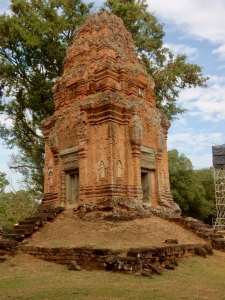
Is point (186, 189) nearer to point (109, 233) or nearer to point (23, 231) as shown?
point (109, 233)

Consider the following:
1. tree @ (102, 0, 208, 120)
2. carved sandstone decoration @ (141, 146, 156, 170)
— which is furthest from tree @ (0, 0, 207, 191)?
carved sandstone decoration @ (141, 146, 156, 170)

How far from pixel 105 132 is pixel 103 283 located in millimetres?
6244

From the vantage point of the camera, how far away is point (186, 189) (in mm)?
26797

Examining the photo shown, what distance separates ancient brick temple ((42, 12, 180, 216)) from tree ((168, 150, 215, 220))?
13.4m

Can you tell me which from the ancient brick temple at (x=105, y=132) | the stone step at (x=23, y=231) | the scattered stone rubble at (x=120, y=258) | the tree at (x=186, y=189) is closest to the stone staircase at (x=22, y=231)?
the stone step at (x=23, y=231)

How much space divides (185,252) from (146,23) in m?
15.4

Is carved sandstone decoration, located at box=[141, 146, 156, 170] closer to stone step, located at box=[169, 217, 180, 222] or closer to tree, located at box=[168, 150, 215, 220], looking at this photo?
stone step, located at box=[169, 217, 180, 222]

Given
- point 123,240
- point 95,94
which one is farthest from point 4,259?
point 95,94

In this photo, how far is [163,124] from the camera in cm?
1433

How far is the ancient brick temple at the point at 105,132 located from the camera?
37.3ft

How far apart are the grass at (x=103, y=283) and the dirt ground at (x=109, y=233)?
3.48 ft

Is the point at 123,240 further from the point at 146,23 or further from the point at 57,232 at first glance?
the point at 146,23

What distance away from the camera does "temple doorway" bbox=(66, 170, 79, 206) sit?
12506 millimetres

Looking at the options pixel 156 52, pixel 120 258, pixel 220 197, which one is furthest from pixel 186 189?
pixel 120 258
